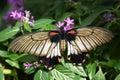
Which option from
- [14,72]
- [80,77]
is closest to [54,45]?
[80,77]

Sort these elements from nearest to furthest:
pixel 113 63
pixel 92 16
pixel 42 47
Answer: pixel 42 47, pixel 113 63, pixel 92 16

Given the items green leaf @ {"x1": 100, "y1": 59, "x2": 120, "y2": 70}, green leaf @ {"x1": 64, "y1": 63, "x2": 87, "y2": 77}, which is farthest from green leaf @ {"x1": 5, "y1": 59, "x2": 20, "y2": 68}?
green leaf @ {"x1": 100, "y1": 59, "x2": 120, "y2": 70}

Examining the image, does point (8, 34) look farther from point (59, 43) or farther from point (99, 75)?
point (99, 75)

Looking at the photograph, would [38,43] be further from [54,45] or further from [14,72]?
[14,72]

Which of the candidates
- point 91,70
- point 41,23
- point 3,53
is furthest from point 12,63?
point 91,70

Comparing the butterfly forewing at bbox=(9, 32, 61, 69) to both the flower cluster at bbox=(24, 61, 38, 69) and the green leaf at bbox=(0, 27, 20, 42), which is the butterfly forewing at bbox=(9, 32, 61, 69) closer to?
the flower cluster at bbox=(24, 61, 38, 69)

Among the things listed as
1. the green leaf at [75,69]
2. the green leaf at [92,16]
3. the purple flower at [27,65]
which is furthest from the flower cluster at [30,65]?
the green leaf at [92,16]
